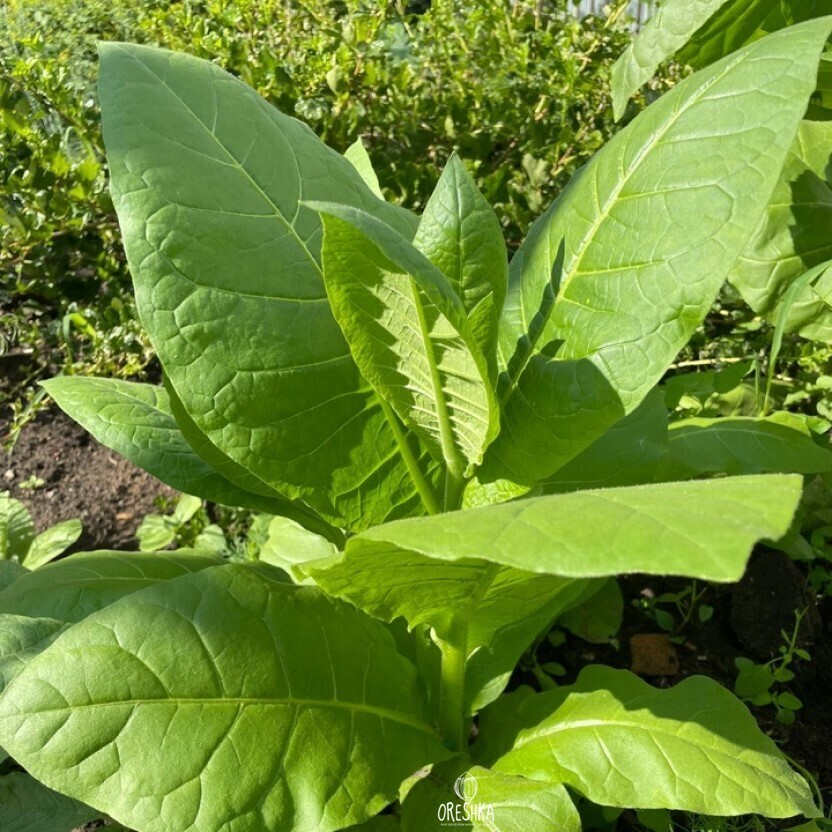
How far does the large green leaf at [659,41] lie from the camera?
1.58 metres

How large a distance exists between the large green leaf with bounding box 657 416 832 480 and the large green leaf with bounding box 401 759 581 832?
26.0 inches

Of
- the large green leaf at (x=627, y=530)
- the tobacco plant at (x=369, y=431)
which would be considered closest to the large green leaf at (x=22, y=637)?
the tobacco plant at (x=369, y=431)

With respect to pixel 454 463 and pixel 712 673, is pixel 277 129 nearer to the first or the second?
pixel 454 463

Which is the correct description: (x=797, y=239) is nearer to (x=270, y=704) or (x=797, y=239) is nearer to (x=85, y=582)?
(x=270, y=704)

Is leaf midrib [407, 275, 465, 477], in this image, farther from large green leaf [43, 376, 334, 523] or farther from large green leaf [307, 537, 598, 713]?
large green leaf [43, 376, 334, 523]

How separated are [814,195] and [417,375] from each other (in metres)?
1.37

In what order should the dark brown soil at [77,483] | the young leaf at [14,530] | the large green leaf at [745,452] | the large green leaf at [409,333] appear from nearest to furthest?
the large green leaf at [409,333], the large green leaf at [745,452], the young leaf at [14,530], the dark brown soil at [77,483]

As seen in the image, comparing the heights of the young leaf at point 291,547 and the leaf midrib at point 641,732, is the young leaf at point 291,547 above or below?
above

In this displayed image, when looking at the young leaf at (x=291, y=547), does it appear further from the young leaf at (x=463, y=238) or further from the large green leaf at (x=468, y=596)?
the young leaf at (x=463, y=238)

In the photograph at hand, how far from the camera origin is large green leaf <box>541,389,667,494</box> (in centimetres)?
154

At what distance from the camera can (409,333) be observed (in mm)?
1150

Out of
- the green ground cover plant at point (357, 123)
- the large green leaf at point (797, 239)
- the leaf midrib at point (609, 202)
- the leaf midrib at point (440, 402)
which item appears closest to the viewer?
the leaf midrib at point (440, 402)

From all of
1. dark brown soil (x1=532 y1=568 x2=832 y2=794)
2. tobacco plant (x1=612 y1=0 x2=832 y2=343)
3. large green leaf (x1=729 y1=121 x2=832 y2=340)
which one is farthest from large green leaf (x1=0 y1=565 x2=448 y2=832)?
large green leaf (x1=729 y1=121 x2=832 y2=340)

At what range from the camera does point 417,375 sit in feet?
3.98
